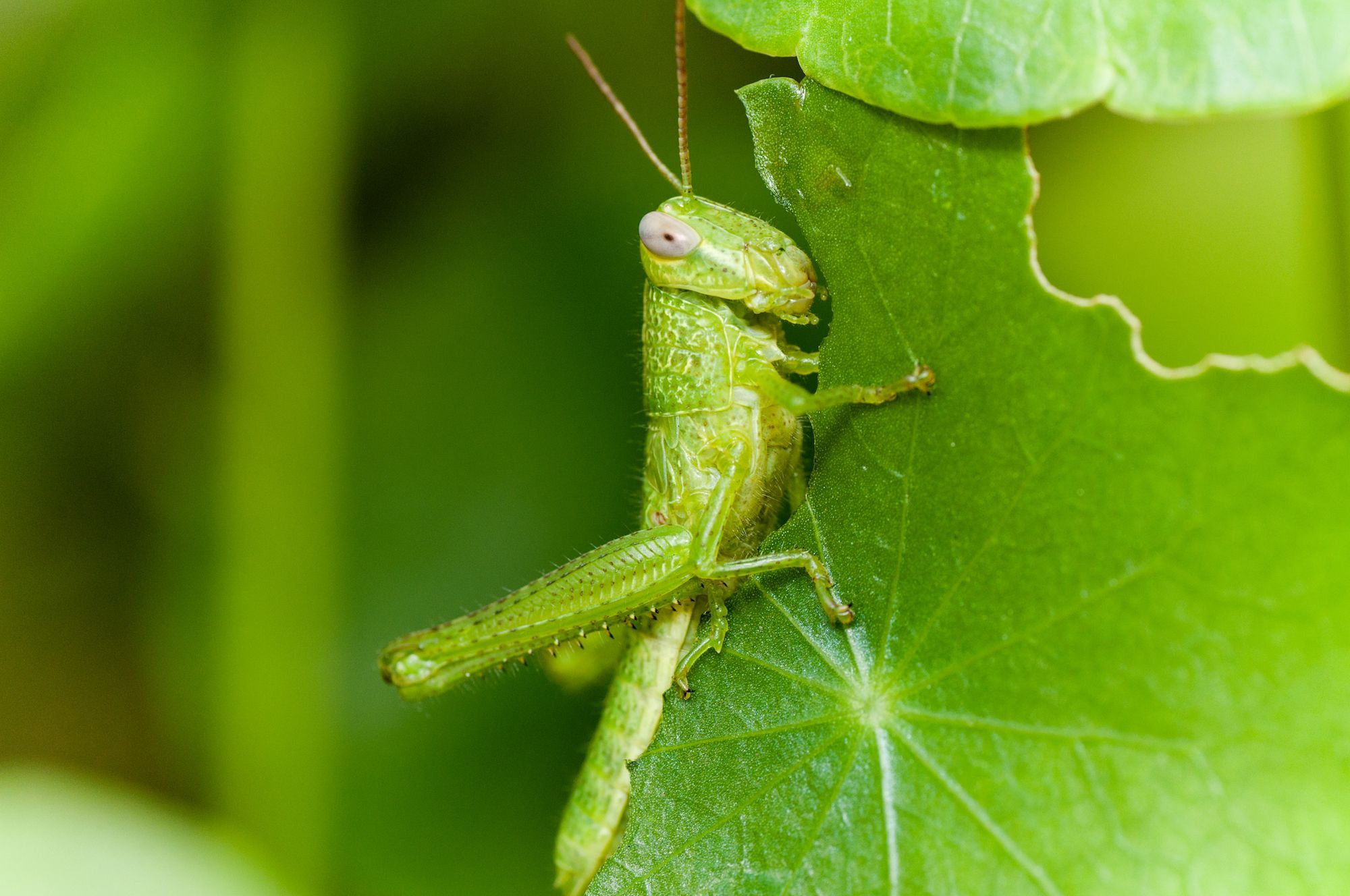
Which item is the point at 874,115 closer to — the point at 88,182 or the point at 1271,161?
the point at 1271,161

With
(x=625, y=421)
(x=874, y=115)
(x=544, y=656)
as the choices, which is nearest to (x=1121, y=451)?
(x=874, y=115)

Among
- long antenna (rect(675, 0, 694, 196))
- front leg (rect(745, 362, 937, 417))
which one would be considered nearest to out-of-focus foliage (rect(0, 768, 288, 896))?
front leg (rect(745, 362, 937, 417))

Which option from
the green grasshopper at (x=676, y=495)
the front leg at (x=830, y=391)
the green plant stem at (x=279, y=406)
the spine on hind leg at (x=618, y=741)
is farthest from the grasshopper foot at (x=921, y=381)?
the green plant stem at (x=279, y=406)

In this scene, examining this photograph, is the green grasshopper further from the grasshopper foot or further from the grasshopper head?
the grasshopper foot

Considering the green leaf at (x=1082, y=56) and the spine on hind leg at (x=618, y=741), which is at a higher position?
the green leaf at (x=1082, y=56)

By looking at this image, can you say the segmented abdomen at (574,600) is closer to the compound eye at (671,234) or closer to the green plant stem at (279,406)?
the compound eye at (671,234)

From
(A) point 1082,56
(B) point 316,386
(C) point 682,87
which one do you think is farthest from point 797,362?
(B) point 316,386

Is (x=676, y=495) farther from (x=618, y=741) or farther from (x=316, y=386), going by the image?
(x=316, y=386)
